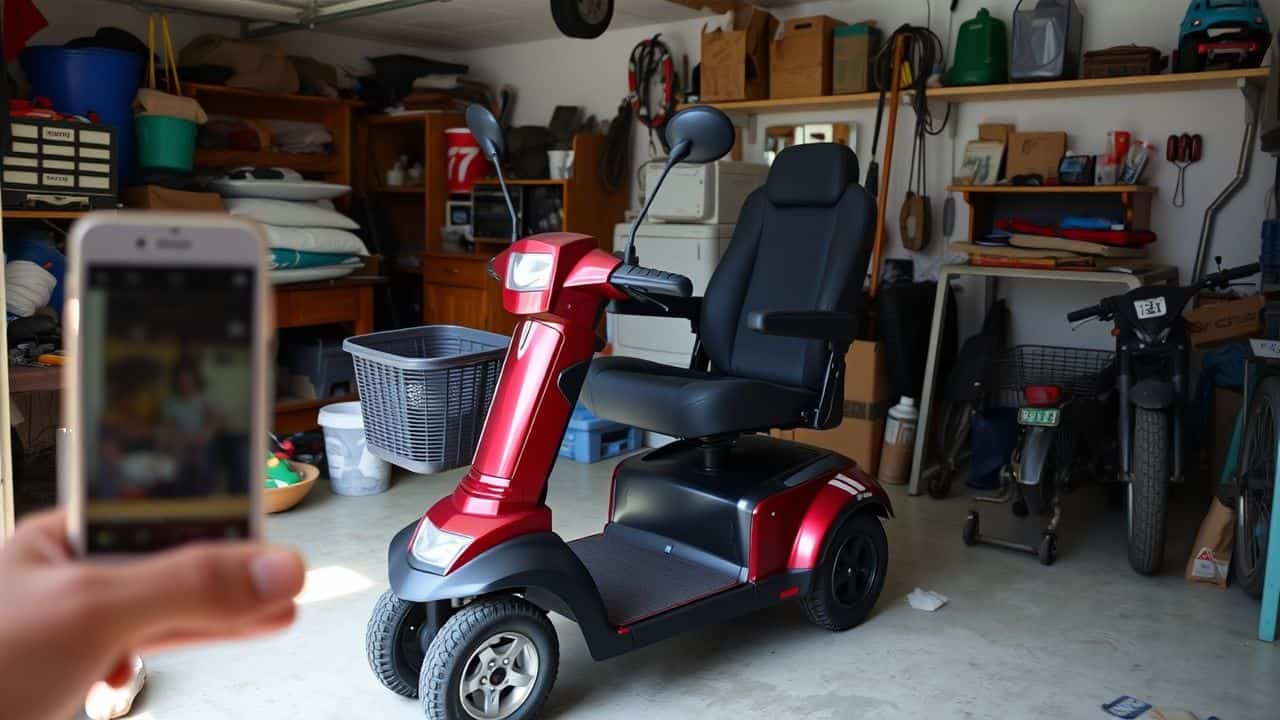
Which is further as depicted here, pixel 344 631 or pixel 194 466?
pixel 344 631

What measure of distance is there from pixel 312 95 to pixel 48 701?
616cm

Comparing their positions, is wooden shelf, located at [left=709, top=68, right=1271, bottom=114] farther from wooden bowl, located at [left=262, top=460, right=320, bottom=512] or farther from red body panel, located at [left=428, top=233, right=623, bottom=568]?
red body panel, located at [left=428, top=233, right=623, bottom=568]

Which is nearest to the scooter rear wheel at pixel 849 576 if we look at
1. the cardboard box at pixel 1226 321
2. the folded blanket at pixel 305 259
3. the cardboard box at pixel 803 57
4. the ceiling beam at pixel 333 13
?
the cardboard box at pixel 1226 321

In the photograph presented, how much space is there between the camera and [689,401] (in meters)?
2.67

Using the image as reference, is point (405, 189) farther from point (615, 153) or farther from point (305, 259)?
point (305, 259)

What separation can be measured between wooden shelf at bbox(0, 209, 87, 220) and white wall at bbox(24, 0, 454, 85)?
1.60 m

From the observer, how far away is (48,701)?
1.39 feet

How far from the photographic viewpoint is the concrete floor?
2596 mm

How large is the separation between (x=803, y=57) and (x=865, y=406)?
1.75 metres

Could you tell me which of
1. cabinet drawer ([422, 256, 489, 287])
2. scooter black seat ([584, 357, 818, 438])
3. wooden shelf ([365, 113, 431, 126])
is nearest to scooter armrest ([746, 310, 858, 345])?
scooter black seat ([584, 357, 818, 438])

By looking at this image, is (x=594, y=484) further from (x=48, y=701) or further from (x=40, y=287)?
(x=48, y=701)

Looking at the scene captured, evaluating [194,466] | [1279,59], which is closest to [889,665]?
[1279,59]

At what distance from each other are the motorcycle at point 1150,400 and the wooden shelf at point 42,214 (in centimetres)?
394

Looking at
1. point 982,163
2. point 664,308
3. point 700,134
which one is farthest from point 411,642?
point 982,163
